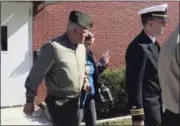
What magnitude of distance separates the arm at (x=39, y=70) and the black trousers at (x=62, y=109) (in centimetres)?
28

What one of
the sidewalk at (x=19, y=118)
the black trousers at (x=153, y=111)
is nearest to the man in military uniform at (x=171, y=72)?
the black trousers at (x=153, y=111)

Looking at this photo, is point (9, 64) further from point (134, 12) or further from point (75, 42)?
point (75, 42)

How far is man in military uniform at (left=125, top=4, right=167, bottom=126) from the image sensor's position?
176 inches

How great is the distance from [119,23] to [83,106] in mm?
5874

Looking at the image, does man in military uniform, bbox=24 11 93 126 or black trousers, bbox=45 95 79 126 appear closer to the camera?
man in military uniform, bbox=24 11 93 126

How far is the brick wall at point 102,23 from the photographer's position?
10.5 metres

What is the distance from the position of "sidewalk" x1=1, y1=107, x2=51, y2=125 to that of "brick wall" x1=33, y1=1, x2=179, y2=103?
95 centimetres

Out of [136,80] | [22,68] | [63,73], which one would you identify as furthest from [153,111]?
[22,68]

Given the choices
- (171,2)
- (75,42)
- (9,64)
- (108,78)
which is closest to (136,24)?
(171,2)

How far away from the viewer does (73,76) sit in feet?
16.5

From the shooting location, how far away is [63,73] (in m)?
4.95

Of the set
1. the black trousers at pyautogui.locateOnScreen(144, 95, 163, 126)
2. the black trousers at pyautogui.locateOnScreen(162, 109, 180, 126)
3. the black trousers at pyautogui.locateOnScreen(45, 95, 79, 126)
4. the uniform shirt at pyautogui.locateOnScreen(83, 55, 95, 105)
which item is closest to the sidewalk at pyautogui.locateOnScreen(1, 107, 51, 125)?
the uniform shirt at pyautogui.locateOnScreen(83, 55, 95, 105)

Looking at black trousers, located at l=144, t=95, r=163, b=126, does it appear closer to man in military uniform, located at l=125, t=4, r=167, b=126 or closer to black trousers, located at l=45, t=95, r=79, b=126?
man in military uniform, located at l=125, t=4, r=167, b=126

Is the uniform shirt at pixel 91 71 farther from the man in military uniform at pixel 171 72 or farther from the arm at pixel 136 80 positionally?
the man in military uniform at pixel 171 72
